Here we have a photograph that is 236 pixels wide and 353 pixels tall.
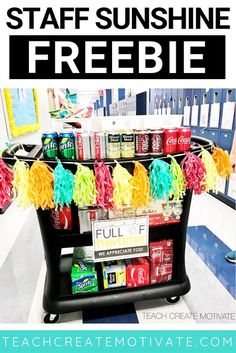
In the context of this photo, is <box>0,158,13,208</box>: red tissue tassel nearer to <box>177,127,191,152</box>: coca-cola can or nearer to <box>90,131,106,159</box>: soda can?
<box>90,131,106,159</box>: soda can

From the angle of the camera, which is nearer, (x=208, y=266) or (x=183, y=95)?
(x=208, y=266)

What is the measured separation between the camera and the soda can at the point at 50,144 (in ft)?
3.11

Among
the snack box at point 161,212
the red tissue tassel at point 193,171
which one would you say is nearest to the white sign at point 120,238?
the snack box at point 161,212

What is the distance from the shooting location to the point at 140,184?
943 mm

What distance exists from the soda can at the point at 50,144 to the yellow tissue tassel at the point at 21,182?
3.6 inches

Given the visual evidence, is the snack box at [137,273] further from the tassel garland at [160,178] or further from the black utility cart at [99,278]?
the tassel garland at [160,178]

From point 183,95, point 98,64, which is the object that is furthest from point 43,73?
point 183,95

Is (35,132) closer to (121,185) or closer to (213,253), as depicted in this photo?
(213,253)

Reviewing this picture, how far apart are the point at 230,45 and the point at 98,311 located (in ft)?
4.10

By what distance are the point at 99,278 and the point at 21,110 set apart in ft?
6.61

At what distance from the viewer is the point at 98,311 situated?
123 cm

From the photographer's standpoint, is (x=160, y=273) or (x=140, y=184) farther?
(x=160, y=273)

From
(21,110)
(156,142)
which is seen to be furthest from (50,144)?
(21,110)

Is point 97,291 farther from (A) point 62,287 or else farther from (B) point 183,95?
(B) point 183,95
